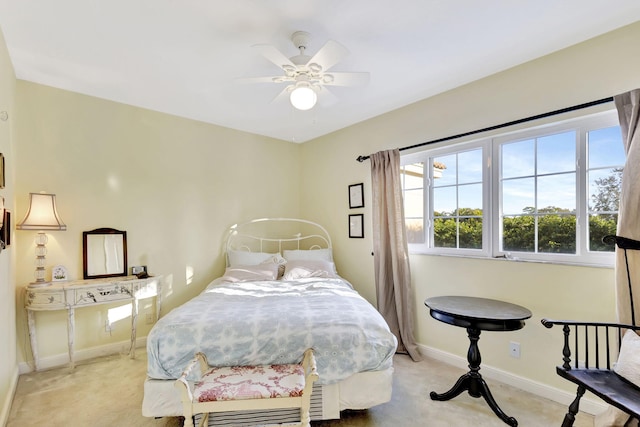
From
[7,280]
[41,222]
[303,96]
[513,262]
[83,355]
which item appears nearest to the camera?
[303,96]

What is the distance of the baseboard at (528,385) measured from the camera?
6.88ft

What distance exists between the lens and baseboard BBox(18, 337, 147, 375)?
8.85 ft

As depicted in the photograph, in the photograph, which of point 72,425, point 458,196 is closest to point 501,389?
point 458,196

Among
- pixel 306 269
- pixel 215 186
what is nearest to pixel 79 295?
pixel 215 186

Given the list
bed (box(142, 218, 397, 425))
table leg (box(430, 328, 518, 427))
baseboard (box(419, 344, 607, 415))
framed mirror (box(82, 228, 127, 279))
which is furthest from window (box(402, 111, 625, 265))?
framed mirror (box(82, 228, 127, 279))

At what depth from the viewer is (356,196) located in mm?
3779

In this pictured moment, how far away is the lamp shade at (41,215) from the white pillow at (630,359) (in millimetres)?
3971

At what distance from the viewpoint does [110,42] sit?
7.12 feet

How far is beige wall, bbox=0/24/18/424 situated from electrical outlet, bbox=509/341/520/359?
3512 mm

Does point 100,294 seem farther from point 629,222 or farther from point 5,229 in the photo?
point 629,222

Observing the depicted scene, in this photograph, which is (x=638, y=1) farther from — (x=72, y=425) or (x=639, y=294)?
(x=72, y=425)

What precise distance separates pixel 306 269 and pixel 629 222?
Result: 2585 millimetres

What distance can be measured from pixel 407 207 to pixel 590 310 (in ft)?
5.56

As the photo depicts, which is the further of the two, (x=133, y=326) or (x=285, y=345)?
(x=133, y=326)
